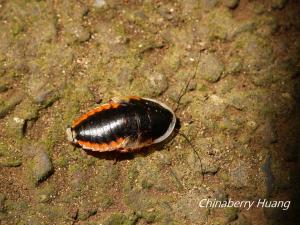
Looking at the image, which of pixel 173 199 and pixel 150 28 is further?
pixel 150 28

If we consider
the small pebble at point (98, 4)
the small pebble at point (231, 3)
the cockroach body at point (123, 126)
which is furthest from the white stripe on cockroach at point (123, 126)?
the small pebble at point (231, 3)

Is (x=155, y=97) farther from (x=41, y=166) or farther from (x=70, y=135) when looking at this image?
(x=41, y=166)

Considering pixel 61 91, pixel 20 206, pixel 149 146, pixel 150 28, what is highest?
pixel 150 28

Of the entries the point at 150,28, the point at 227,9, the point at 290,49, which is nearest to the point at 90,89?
the point at 150,28

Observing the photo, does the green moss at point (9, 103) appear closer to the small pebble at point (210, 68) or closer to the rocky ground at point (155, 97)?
the rocky ground at point (155, 97)

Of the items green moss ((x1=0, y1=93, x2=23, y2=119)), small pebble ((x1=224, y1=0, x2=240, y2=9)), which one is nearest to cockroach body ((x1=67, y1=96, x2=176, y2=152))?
green moss ((x1=0, y1=93, x2=23, y2=119))

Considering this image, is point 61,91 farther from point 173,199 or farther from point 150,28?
point 173,199

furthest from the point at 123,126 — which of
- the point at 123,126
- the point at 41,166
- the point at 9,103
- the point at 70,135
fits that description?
the point at 9,103
